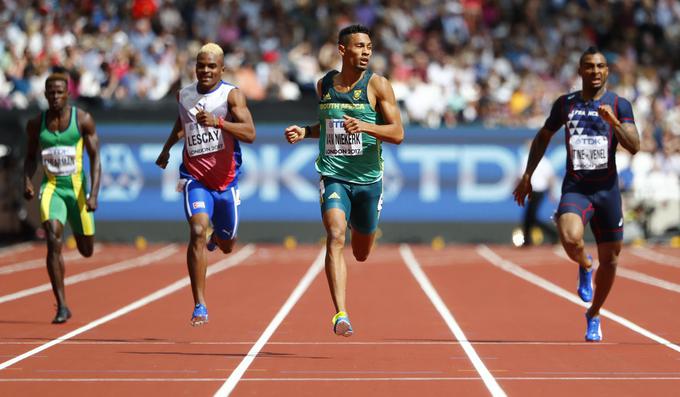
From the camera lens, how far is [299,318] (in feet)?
38.9

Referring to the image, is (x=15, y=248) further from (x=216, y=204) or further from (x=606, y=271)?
(x=606, y=271)

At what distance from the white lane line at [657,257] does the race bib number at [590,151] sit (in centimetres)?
884

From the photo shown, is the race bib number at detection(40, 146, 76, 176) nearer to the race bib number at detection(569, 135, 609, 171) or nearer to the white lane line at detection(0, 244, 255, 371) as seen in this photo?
the white lane line at detection(0, 244, 255, 371)

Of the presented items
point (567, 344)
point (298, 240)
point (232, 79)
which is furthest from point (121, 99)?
point (567, 344)

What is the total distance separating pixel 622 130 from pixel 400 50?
55.9ft

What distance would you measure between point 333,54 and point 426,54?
10.5ft

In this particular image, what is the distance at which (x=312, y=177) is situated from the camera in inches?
882

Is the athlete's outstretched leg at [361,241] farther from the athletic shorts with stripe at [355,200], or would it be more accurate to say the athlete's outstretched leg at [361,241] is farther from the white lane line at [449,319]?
the white lane line at [449,319]

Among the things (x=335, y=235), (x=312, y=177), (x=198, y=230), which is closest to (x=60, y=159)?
(x=198, y=230)

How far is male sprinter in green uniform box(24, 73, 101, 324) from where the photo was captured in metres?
11.7

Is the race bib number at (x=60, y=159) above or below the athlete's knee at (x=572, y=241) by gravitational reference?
above

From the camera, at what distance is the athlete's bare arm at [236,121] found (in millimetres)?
9750

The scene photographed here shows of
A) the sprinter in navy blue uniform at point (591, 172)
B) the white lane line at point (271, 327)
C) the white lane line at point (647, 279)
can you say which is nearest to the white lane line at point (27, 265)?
the white lane line at point (271, 327)

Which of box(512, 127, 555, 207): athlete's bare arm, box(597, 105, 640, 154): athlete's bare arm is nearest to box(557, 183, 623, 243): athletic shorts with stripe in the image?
box(512, 127, 555, 207): athlete's bare arm
